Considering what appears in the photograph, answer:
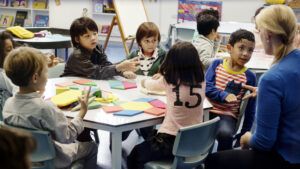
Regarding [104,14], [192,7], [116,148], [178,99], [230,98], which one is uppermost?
[192,7]

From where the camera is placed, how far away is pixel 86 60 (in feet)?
9.07

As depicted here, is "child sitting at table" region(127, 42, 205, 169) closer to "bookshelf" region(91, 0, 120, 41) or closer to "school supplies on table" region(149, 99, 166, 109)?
"school supplies on table" region(149, 99, 166, 109)

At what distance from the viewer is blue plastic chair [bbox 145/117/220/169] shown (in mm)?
1795

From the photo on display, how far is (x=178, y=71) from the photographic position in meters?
2.04

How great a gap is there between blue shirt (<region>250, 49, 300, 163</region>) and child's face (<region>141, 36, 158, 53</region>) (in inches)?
54.2

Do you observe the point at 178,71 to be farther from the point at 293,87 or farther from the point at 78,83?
the point at 78,83

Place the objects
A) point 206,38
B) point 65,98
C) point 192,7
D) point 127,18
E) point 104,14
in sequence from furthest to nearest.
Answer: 1. point 104,14
2. point 192,7
3. point 127,18
4. point 206,38
5. point 65,98

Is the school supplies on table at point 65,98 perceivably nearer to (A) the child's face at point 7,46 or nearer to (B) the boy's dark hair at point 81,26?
(A) the child's face at point 7,46

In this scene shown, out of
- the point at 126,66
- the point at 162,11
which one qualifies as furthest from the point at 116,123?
the point at 162,11

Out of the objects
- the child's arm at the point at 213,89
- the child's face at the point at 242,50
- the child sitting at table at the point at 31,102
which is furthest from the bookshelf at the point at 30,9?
the child sitting at table at the point at 31,102

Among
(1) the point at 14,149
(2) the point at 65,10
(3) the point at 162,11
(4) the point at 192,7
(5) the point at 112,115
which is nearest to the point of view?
(1) the point at 14,149

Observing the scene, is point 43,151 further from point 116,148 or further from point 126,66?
point 126,66

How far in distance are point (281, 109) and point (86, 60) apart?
1.54m

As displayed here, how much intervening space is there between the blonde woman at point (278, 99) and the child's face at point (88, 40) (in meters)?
1.39
